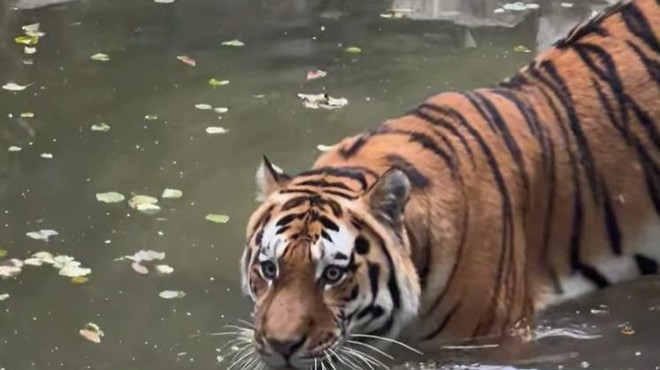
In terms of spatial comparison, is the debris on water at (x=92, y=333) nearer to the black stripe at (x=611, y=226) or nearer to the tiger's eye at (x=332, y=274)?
the tiger's eye at (x=332, y=274)

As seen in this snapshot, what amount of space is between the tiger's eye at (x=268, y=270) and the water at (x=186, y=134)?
25.3 inches

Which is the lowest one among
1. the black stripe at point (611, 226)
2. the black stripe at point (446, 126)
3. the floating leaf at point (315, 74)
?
the floating leaf at point (315, 74)

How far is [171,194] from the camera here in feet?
19.2

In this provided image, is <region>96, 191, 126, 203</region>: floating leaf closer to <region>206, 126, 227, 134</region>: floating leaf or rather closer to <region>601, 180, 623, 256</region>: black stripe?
<region>206, 126, 227, 134</region>: floating leaf

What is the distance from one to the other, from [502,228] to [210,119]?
2787 mm

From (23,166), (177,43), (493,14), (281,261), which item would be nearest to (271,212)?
(281,261)

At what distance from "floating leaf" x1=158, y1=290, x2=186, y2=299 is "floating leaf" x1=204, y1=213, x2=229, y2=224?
0.64m

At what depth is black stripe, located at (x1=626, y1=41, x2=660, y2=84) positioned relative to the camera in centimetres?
479

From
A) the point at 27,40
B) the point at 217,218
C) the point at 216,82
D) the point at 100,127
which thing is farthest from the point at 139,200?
the point at 27,40

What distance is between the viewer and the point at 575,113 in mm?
4668

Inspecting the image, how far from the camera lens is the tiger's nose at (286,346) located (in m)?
3.77

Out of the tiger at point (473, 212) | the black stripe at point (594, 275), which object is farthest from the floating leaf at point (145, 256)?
Result: the black stripe at point (594, 275)

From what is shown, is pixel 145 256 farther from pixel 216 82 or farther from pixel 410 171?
pixel 216 82

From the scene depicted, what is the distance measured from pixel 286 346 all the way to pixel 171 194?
221 centimetres
